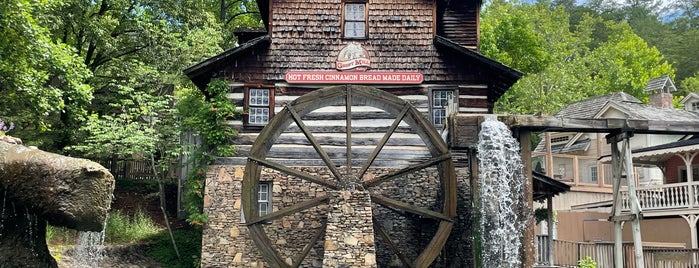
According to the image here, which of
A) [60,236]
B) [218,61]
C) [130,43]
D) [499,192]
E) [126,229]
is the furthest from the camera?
[130,43]

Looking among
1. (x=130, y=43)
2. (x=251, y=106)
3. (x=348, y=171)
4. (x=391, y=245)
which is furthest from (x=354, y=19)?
(x=130, y=43)

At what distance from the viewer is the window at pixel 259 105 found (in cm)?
1320

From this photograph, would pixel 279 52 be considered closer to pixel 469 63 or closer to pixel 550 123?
pixel 469 63

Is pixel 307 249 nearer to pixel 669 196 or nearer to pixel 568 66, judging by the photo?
pixel 669 196

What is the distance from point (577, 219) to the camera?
21.2 metres

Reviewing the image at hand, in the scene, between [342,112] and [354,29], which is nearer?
[342,112]

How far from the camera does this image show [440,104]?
1324 cm

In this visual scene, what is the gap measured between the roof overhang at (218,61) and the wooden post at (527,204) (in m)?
5.44

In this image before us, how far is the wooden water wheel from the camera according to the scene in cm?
1148

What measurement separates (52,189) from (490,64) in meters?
9.00

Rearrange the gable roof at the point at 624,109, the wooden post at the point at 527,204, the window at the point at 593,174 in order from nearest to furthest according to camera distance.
Result: the wooden post at the point at 527,204 < the gable roof at the point at 624,109 < the window at the point at 593,174

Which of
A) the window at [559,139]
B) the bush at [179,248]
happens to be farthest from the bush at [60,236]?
the window at [559,139]

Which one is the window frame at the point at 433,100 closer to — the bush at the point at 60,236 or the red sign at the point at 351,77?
the red sign at the point at 351,77

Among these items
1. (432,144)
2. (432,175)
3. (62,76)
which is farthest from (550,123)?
(62,76)
